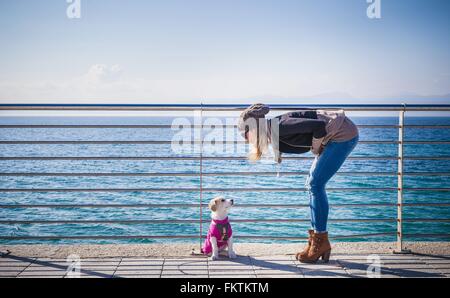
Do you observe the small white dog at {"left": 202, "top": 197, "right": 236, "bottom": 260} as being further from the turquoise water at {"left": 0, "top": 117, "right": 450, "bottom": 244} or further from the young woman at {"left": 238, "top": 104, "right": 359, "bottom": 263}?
the turquoise water at {"left": 0, "top": 117, "right": 450, "bottom": 244}

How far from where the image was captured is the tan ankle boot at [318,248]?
11.0 ft

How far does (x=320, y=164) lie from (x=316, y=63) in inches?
2305

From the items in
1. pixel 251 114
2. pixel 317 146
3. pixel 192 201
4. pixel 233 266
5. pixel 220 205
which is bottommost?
pixel 192 201

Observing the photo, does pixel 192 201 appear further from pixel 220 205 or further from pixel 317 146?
pixel 317 146

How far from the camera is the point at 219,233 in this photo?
359 cm

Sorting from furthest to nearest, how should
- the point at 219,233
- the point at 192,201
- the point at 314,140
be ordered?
the point at 192,201 < the point at 219,233 < the point at 314,140

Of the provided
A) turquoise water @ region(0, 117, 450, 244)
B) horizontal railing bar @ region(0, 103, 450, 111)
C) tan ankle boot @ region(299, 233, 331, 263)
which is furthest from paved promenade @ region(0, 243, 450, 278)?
turquoise water @ region(0, 117, 450, 244)

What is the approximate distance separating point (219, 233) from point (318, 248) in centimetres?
83

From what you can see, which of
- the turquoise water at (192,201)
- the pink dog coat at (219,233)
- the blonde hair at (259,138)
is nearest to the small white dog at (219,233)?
the pink dog coat at (219,233)

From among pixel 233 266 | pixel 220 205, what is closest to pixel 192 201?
pixel 220 205

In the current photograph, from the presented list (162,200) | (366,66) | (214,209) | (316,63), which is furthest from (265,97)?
(214,209)

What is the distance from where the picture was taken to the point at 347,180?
35.0 metres

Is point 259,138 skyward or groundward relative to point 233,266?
skyward
